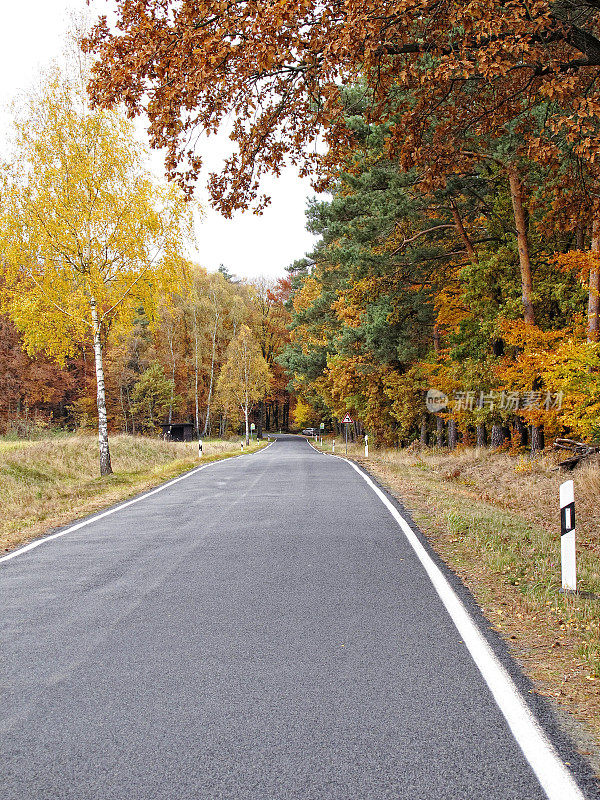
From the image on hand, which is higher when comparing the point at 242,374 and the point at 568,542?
the point at 242,374

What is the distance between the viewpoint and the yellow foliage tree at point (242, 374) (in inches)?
2378

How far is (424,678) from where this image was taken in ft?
12.2

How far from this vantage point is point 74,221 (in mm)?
17641

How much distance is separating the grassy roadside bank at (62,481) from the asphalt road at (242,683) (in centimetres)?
345

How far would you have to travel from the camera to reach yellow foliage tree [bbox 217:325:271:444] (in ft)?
198

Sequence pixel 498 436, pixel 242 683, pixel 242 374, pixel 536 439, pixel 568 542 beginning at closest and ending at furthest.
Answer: pixel 242 683, pixel 568 542, pixel 536 439, pixel 498 436, pixel 242 374

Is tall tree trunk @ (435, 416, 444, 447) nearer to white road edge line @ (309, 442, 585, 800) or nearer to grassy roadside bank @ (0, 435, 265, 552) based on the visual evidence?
grassy roadside bank @ (0, 435, 265, 552)

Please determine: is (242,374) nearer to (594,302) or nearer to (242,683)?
(594,302)

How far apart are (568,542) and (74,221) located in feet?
52.4

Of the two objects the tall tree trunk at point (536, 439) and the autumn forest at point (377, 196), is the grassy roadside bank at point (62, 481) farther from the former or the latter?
the tall tree trunk at point (536, 439)

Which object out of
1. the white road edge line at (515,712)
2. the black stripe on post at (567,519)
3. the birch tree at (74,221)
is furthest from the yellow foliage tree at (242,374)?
the white road edge line at (515,712)

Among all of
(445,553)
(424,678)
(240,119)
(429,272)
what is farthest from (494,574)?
(429,272)

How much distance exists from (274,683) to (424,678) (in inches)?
34.1

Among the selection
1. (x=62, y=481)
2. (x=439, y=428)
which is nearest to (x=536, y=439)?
(x=439, y=428)
